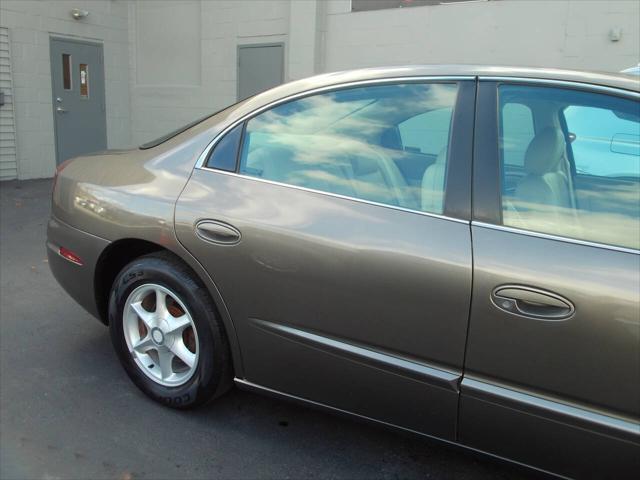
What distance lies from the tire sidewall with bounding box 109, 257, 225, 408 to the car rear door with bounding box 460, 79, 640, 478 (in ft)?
3.82

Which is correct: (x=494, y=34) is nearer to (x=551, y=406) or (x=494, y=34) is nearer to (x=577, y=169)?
(x=577, y=169)

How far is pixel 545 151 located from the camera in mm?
2117

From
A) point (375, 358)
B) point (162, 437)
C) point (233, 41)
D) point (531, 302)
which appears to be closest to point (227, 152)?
point (375, 358)

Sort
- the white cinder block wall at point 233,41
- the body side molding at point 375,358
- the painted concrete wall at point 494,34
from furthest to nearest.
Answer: the white cinder block wall at point 233,41 → the painted concrete wall at point 494,34 → the body side molding at point 375,358

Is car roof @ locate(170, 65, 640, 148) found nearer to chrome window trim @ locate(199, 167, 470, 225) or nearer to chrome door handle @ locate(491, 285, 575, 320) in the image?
chrome window trim @ locate(199, 167, 470, 225)

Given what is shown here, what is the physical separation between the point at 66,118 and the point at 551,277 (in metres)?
9.90

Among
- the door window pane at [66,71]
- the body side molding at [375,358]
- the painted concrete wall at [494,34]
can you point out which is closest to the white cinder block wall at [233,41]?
the painted concrete wall at [494,34]

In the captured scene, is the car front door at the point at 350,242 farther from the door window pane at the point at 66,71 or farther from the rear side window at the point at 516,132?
the door window pane at the point at 66,71

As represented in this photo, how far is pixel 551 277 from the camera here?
1813mm

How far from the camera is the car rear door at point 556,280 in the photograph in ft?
5.76

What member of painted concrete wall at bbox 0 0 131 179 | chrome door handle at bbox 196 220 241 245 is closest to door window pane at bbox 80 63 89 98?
painted concrete wall at bbox 0 0 131 179

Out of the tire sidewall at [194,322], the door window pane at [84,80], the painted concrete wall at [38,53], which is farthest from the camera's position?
the door window pane at [84,80]

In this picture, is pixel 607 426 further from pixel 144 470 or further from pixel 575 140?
pixel 144 470

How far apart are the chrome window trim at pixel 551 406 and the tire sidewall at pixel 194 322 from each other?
116 cm
